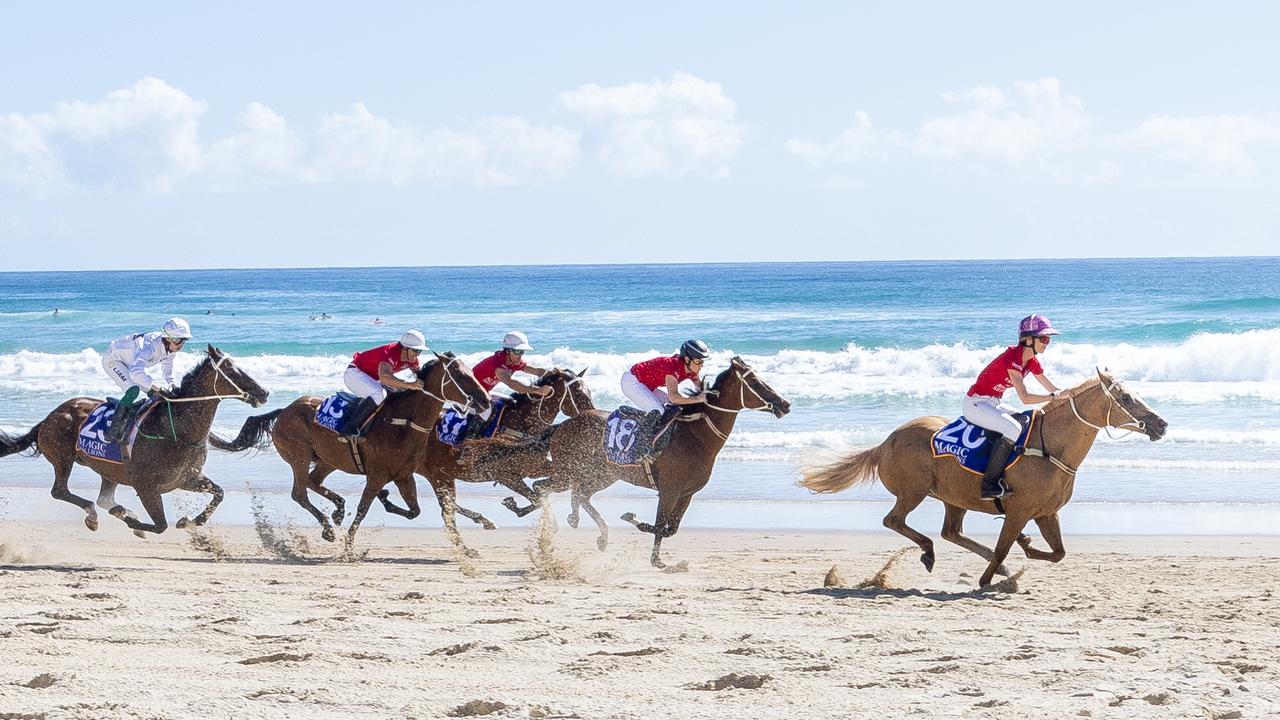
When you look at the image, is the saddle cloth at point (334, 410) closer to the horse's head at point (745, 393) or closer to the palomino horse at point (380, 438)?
the palomino horse at point (380, 438)

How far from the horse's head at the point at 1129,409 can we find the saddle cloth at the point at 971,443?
1.85 feet

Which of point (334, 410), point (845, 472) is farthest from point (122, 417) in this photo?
point (845, 472)

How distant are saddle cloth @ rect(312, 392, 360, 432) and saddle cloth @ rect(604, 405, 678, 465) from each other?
91.0 inches

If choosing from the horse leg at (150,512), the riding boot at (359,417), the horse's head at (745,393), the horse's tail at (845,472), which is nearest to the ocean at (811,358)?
the horse's tail at (845,472)

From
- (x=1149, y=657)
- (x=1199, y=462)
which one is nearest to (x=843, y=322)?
(x=1199, y=462)

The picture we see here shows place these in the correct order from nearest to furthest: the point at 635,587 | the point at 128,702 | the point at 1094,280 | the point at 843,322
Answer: the point at 128,702 → the point at 635,587 → the point at 843,322 → the point at 1094,280

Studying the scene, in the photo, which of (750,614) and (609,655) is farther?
(750,614)

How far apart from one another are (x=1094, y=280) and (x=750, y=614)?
283 feet

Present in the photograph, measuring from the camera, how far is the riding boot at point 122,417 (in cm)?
1170

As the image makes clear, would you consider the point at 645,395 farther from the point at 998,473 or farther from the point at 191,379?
the point at 191,379

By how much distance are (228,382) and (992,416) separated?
19.7ft

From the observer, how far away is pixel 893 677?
671 centimetres

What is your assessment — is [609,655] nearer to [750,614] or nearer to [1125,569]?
[750,614]

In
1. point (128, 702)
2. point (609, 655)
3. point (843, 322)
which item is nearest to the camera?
point (128, 702)
